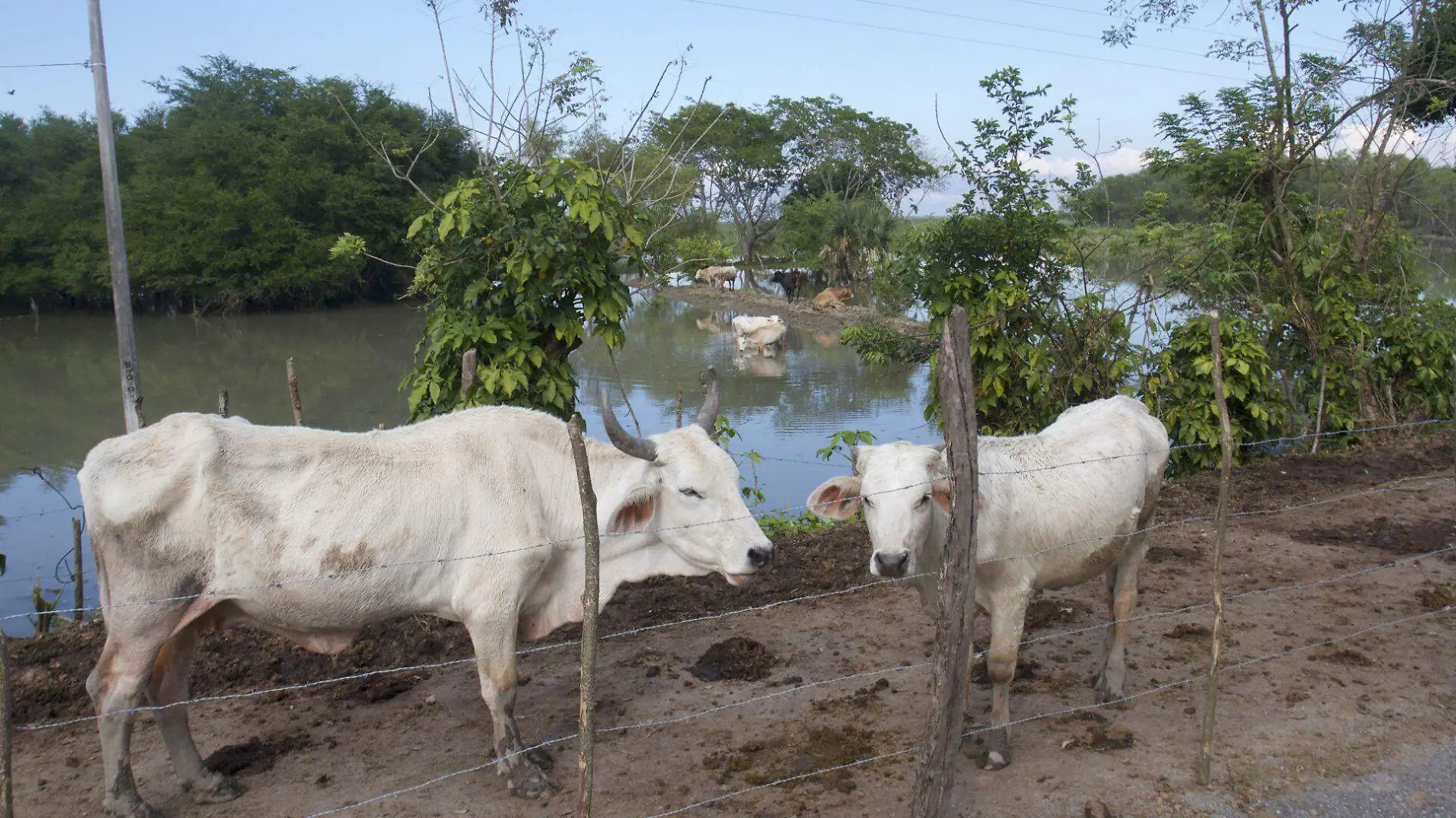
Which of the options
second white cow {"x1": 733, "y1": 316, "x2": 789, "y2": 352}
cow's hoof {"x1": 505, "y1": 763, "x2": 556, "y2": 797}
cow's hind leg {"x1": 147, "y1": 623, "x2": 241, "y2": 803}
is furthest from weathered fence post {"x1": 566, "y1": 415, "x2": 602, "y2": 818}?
second white cow {"x1": 733, "y1": 316, "x2": 789, "y2": 352}

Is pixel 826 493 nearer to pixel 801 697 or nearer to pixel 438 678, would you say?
pixel 801 697

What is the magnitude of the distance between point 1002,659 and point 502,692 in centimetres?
203

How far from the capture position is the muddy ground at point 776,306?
88.7 ft

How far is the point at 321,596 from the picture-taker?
3.78m

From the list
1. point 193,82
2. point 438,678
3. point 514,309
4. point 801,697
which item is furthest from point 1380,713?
point 193,82

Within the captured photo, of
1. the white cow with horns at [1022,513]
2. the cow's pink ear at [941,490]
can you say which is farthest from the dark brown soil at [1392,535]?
the cow's pink ear at [941,490]

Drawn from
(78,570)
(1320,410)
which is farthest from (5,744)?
(1320,410)

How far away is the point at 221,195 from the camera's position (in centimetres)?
2411

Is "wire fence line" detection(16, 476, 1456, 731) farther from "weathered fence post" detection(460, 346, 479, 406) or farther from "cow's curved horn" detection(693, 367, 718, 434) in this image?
"weathered fence post" detection(460, 346, 479, 406)

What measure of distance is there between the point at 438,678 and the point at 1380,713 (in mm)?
4404

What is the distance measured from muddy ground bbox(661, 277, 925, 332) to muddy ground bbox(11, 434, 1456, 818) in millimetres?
15542

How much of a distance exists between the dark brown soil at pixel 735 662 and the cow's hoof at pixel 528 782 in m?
1.23

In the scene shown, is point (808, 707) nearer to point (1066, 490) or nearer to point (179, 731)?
point (1066, 490)

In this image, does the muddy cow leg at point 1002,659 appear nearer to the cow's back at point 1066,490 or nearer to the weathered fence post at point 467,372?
the cow's back at point 1066,490
